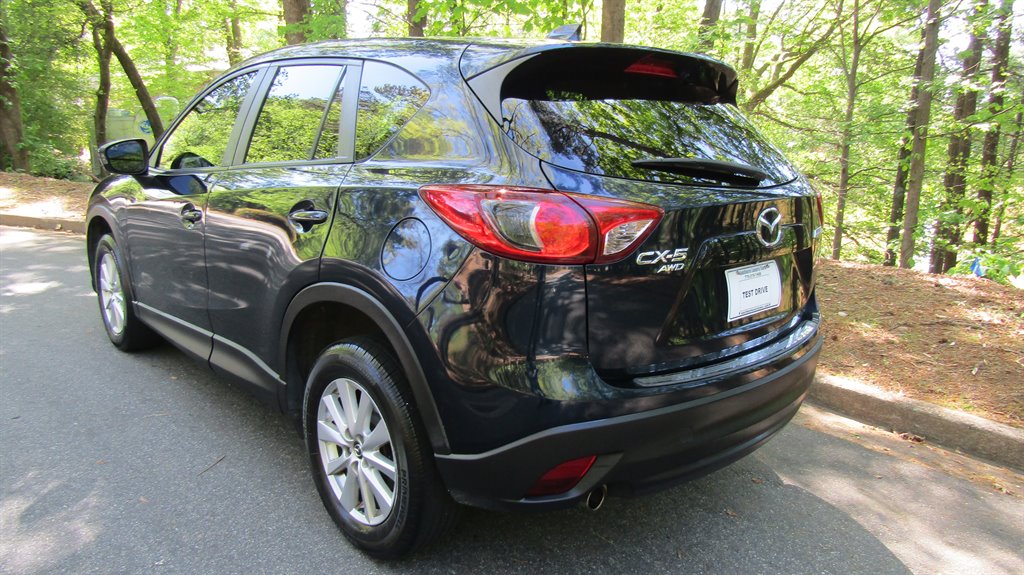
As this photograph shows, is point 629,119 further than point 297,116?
No

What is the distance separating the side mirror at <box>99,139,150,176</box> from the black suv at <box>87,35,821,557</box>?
1.31 meters

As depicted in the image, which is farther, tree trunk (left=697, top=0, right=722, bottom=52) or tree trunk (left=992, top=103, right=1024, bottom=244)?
tree trunk (left=992, top=103, right=1024, bottom=244)

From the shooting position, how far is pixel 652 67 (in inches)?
89.2

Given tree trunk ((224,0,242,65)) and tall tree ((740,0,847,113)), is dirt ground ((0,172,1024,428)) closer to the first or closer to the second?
tall tree ((740,0,847,113))

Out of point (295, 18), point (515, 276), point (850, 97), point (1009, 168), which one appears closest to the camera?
point (515, 276)

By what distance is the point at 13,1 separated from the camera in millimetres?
13867

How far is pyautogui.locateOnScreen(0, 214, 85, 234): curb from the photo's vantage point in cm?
916

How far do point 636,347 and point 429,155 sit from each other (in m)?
0.90

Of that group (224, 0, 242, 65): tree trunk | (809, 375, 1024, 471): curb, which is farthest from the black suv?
(224, 0, 242, 65): tree trunk

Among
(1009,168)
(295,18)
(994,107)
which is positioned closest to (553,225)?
(295,18)

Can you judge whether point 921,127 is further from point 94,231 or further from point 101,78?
point 101,78

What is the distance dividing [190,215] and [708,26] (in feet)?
27.5

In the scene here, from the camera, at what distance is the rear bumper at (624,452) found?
1.77m

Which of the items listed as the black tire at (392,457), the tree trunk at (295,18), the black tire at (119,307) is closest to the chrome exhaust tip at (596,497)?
the black tire at (392,457)
